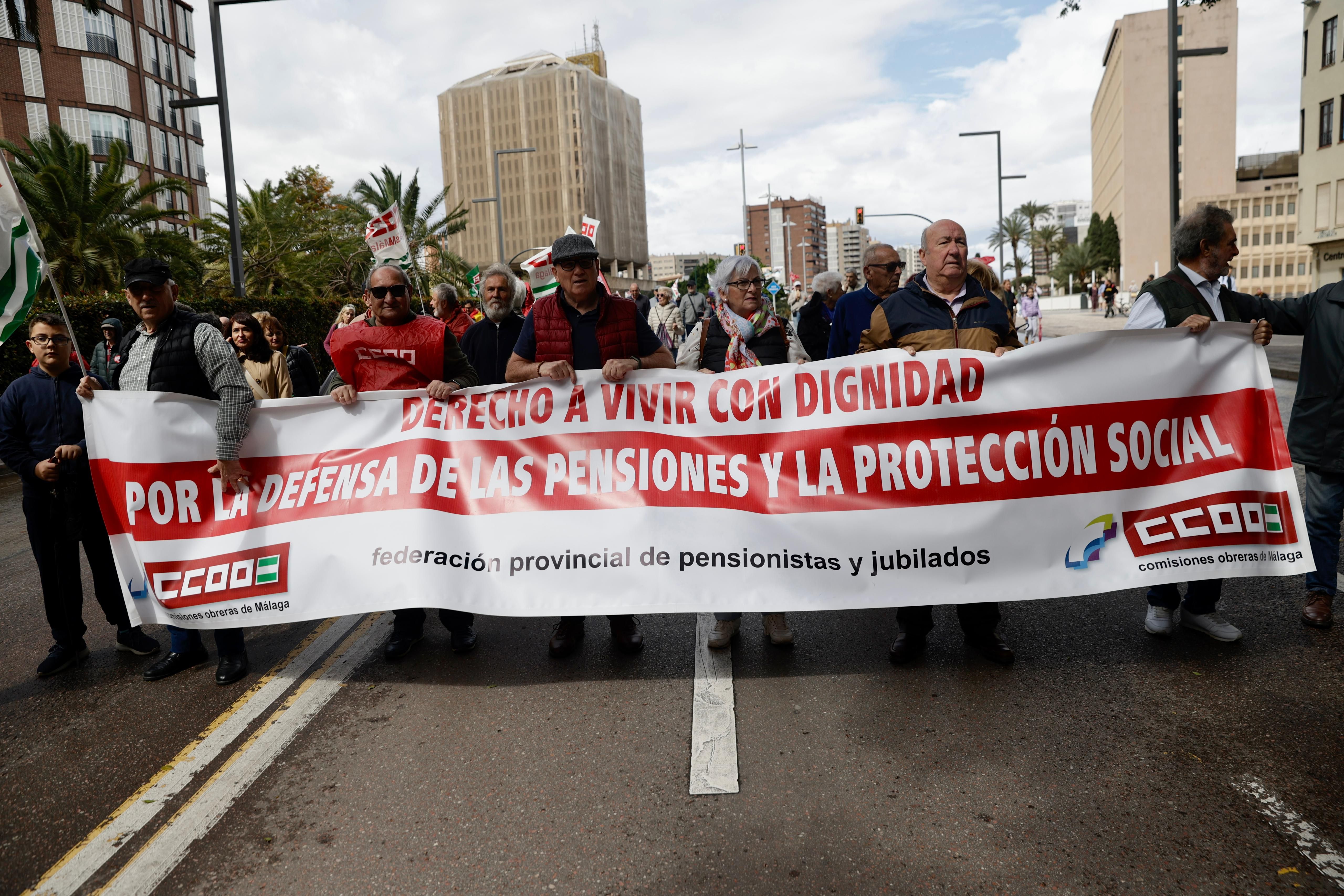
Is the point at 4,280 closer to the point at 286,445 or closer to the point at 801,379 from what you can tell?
the point at 286,445

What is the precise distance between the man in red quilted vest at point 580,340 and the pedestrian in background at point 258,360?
2.29 meters

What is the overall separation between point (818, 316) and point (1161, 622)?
3942 mm

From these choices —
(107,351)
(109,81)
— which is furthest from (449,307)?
(109,81)

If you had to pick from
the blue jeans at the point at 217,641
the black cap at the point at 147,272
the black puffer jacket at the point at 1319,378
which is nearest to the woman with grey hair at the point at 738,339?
the blue jeans at the point at 217,641

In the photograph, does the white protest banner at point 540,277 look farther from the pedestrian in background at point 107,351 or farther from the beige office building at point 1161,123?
the beige office building at point 1161,123

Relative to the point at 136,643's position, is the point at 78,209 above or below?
above

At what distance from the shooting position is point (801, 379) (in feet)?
15.0

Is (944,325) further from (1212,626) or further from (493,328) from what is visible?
(493,328)

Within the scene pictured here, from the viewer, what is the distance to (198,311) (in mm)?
11930

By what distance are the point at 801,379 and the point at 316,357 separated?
69.0 feet

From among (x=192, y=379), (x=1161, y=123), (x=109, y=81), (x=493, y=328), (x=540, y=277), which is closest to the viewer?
(x=192, y=379)

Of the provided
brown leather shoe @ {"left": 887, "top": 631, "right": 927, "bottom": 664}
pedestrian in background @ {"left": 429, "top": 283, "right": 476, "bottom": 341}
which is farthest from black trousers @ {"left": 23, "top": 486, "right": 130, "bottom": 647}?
brown leather shoe @ {"left": 887, "top": 631, "right": 927, "bottom": 664}

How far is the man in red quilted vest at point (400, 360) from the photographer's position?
4812mm

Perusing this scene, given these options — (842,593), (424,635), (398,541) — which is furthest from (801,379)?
(424,635)
